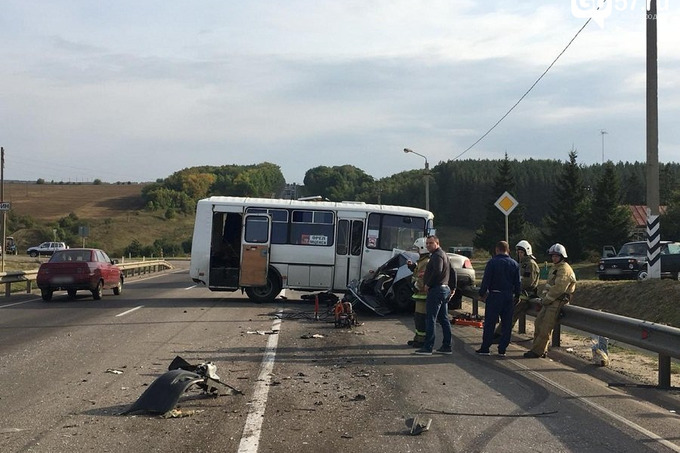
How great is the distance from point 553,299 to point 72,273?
14296mm

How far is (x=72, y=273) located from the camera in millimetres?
21109

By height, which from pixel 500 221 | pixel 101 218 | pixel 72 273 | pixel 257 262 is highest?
pixel 500 221

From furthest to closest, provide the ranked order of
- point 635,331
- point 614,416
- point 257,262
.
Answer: point 257,262 < point 635,331 < point 614,416

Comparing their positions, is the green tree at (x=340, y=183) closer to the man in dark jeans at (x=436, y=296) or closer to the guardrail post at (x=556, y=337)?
the guardrail post at (x=556, y=337)

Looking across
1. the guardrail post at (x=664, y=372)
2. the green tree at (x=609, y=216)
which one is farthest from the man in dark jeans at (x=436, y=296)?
the green tree at (x=609, y=216)

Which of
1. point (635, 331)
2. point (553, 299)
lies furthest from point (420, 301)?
point (635, 331)

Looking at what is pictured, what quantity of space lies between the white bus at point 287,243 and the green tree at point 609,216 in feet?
150

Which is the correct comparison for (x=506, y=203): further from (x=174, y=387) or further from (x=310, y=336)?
(x=174, y=387)

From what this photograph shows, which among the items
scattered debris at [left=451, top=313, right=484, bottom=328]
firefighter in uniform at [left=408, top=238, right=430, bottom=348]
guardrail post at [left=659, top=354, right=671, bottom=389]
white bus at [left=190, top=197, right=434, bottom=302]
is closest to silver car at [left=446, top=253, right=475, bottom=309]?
scattered debris at [left=451, top=313, right=484, bottom=328]

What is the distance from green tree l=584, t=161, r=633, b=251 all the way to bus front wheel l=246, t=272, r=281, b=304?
1888 inches

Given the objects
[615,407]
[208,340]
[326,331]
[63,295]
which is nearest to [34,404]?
[208,340]

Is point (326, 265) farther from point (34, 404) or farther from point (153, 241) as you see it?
point (153, 241)

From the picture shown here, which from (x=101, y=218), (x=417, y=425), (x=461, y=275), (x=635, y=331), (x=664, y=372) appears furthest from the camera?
(x=101, y=218)

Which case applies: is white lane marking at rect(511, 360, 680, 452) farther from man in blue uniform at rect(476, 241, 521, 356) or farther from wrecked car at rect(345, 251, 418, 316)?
wrecked car at rect(345, 251, 418, 316)
